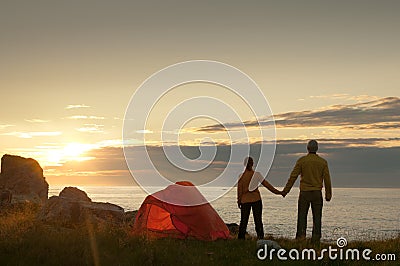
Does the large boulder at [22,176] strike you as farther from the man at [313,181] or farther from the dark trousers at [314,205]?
the man at [313,181]

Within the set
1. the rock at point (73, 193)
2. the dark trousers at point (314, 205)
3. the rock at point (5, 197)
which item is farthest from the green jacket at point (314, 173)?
the rock at point (5, 197)

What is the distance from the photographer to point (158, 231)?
19.0 meters

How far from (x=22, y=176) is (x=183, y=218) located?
27282mm

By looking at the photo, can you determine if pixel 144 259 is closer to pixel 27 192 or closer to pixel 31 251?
pixel 31 251

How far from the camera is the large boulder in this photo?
41.7 meters

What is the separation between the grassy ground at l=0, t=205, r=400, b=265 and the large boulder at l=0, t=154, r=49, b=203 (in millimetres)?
25694

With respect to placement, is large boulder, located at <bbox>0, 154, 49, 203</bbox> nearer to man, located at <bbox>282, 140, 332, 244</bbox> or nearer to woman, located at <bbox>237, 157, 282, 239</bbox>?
woman, located at <bbox>237, 157, 282, 239</bbox>

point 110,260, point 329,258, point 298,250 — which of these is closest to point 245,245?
point 298,250

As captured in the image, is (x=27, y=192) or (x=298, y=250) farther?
(x=27, y=192)

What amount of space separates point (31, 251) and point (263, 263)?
19.4 ft
